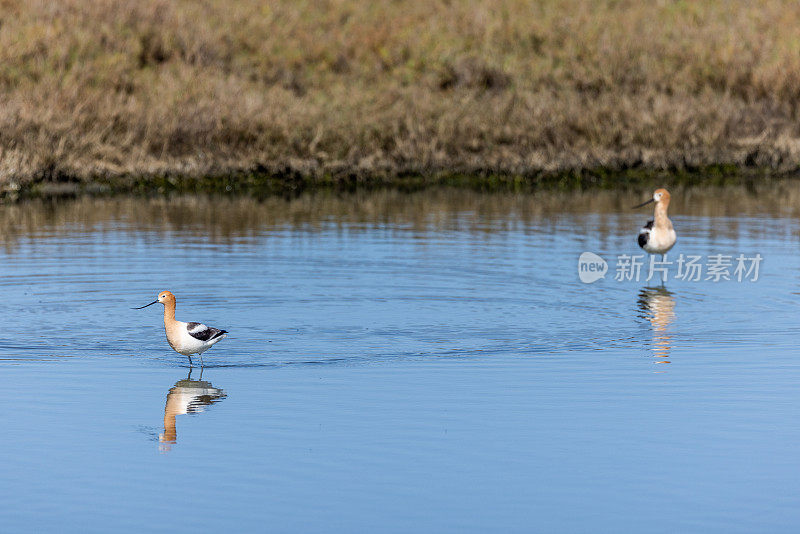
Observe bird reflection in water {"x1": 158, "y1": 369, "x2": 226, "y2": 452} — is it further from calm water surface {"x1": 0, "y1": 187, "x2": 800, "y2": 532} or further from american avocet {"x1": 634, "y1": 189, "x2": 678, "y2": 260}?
american avocet {"x1": 634, "y1": 189, "x2": 678, "y2": 260}

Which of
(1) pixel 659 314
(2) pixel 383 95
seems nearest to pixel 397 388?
(1) pixel 659 314

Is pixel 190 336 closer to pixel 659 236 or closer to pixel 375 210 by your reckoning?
pixel 659 236

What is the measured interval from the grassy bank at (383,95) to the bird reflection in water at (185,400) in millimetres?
17867

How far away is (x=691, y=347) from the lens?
12.7 metres

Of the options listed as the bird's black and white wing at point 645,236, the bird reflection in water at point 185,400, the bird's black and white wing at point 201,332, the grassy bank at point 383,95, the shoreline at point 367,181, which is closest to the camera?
the bird reflection in water at point 185,400

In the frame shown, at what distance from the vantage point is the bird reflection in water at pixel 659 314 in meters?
12.6

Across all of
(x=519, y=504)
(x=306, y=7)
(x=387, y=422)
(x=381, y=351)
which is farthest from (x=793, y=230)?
(x=306, y=7)

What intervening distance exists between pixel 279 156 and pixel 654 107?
31.2 feet

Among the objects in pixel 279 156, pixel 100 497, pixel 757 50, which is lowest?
pixel 100 497

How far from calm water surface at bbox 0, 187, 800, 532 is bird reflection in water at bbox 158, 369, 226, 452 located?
0.09 ft

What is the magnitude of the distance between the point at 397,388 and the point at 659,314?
4.77 meters

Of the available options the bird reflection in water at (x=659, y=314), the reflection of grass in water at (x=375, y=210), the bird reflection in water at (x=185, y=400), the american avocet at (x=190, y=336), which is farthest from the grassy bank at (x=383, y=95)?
the bird reflection in water at (x=185, y=400)

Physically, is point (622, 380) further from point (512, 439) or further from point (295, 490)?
point (295, 490)

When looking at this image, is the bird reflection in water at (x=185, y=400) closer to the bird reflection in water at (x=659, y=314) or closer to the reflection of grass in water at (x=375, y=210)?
the bird reflection in water at (x=659, y=314)
